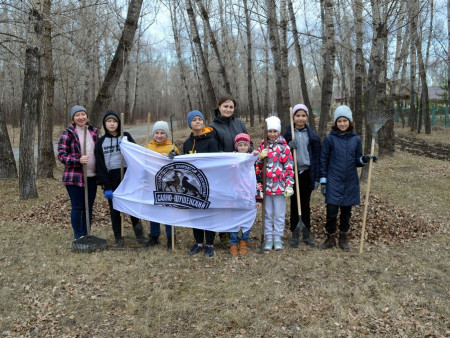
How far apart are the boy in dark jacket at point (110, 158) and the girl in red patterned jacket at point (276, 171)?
2.22 meters

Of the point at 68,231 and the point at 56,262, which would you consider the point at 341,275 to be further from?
the point at 68,231

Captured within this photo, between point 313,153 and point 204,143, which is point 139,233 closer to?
point 204,143

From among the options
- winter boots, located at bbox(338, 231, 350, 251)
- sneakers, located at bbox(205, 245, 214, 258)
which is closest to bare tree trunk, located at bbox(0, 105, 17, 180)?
sneakers, located at bbox(205, 245, 214, 258)

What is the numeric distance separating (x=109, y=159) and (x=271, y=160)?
2498 millimetres

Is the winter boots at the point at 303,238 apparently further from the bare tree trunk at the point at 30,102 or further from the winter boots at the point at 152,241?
the bare tree trunk at the point at 30,102

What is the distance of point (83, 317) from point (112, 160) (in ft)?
8.34

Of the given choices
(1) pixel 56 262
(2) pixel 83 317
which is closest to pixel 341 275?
(2) pixel 83 317

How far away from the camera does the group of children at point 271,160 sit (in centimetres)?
555

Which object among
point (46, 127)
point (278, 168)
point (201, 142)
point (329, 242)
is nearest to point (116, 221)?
point (201, 142)

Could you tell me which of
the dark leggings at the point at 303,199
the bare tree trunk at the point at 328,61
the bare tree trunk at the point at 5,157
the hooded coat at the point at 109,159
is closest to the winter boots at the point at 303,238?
the dark leggings at the point at 303,199

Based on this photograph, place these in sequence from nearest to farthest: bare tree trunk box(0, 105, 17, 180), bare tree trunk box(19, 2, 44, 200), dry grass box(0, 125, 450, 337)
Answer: dry grass box(0, 125, 450, 337), bare tree trunk box(19, 2, 44, 200), bare tree trunk box(0, 105, 17, 180)

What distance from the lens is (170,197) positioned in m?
5.72

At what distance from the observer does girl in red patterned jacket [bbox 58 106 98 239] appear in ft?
18.4

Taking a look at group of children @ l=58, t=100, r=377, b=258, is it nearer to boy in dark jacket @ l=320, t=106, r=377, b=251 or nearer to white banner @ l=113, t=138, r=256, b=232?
boy in dark jacket @ l=320, t=106, r=377, b=251
